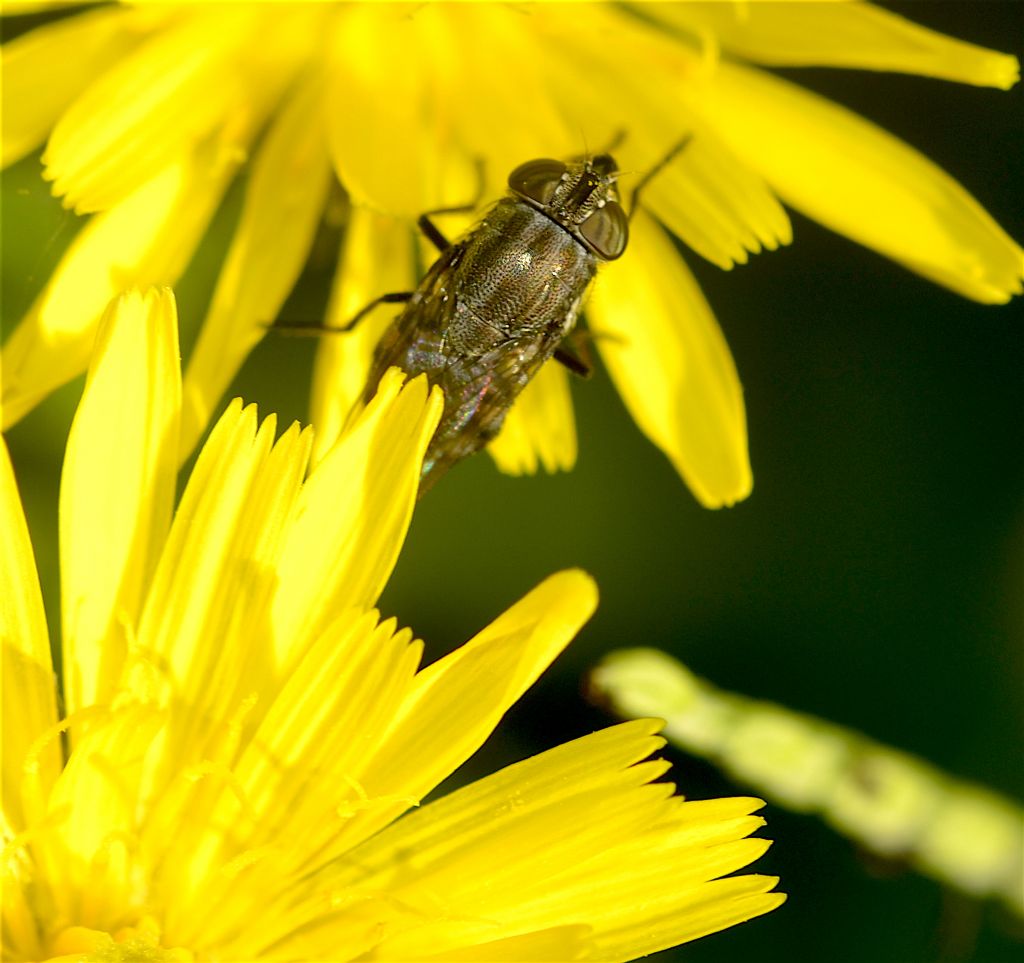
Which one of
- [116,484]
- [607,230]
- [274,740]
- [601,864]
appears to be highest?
[607,230]

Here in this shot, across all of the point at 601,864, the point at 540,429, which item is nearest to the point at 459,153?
the point at 540,429

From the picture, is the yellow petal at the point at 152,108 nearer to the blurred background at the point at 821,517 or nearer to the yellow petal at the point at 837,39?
→ the blurred background at the point at 821,517

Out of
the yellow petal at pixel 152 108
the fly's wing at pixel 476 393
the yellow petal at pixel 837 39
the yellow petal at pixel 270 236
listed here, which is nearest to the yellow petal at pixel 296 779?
the fly's wing at pixel 476 393

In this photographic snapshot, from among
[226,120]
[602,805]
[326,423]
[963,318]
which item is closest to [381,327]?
[326,423]

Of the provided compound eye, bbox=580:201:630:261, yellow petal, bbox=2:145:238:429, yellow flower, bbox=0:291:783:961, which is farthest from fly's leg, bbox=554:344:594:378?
yellow petal, bbox=2:145:238:429

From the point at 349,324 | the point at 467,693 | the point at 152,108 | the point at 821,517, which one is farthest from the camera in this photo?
the point at 821,517

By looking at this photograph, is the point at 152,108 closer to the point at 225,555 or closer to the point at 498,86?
the point at 498,86

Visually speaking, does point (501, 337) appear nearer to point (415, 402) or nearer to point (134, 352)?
point (415, 402)
